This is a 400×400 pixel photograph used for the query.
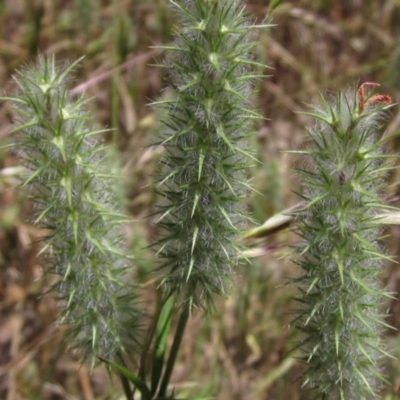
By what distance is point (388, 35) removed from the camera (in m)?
4.12

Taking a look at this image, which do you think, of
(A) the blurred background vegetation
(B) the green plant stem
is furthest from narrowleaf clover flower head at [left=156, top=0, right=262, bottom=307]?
(A) the blurred background vegetation

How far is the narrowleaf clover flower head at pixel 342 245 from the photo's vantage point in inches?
49.0

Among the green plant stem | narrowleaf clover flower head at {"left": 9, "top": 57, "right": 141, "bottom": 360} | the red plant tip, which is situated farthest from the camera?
the green plant stem

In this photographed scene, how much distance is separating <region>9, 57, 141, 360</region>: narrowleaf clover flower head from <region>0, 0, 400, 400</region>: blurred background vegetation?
2.33 feet

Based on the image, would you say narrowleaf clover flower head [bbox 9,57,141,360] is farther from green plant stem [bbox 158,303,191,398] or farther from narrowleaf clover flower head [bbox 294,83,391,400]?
narrowleaf clover flower head [bbox 294,83,391,400]

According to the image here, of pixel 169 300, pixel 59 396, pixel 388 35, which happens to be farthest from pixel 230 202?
pixel 388 35

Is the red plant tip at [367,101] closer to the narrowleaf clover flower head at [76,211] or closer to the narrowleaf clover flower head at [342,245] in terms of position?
the narrowleaf clover flower head at [342,245]

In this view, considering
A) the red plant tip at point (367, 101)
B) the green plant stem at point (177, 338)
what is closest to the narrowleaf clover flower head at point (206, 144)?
the green plant stem at point (177, 338)

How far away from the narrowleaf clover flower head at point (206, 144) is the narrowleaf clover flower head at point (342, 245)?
143mm

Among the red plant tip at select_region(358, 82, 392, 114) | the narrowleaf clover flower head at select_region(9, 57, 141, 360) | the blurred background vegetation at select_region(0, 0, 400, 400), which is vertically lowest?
the blurred background vegetation at select_region(0, 0, 400, 400)

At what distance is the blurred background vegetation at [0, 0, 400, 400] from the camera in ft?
9.07

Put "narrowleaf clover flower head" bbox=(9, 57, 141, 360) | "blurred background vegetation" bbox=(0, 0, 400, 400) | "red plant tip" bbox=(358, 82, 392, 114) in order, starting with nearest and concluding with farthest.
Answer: "red plant tip" bbox=(358, 82, 392, 114) < "narrowleaf clover flower head" bbox=(9, 57, 141, 360) < "blurred background vegetation" bbox=(0, 0, 400, 400)

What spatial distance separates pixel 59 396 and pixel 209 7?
2.34 metres

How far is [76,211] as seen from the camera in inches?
55.5
